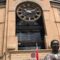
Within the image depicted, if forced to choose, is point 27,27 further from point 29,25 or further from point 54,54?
point 54,54

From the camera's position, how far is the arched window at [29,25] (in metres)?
12.2

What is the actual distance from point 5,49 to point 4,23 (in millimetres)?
1841

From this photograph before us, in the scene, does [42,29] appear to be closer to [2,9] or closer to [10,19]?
[10,19]

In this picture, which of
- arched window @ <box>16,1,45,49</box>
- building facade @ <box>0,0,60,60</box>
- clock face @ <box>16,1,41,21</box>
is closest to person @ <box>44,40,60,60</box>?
building facade @ <box>0,0,60,60</box>

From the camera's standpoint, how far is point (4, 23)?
13.1 metres

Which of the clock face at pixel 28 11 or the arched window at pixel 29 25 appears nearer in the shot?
the arched window at pixel 29 25

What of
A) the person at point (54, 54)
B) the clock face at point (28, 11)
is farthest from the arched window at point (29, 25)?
the person at point (54, 54)

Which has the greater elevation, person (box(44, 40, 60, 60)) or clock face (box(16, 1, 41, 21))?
clock face (box(16, 1, 41, 21))

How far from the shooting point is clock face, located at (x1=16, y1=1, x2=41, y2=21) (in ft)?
43.2

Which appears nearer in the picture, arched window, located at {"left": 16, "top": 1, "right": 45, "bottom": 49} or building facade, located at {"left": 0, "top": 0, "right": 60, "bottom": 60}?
building facade, located at {"left": 0, "top": 0, "right": 60, "bottom": 60}

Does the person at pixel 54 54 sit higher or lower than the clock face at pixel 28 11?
lower

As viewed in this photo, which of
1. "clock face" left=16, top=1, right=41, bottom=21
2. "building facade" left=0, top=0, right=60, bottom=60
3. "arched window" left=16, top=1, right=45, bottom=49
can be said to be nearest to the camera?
"building facade" left=0, top=0, right=60, bottom=60

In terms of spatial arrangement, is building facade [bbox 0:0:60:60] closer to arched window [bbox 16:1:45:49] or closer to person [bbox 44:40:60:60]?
arched window [bbox 16:1:45:49]

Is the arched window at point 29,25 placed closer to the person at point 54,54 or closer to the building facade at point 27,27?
the building facade at point 27,27
